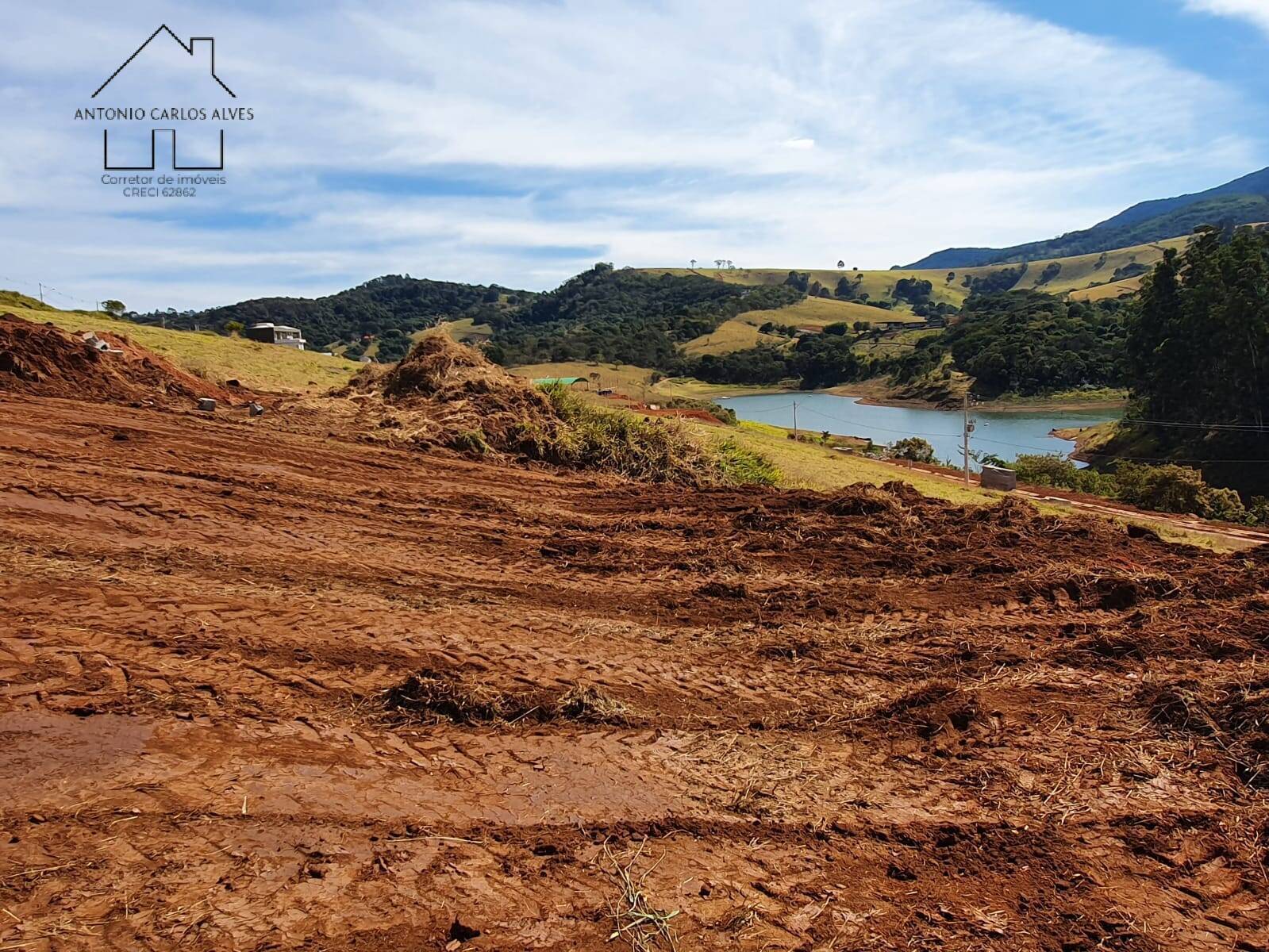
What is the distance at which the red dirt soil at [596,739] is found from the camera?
311 cm

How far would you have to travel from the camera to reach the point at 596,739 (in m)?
4.46

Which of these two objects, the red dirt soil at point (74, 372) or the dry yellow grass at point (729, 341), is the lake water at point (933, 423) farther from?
the red dirt soil at point (74, 372)

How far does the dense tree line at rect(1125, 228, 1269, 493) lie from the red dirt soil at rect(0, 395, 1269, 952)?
45.1 meters

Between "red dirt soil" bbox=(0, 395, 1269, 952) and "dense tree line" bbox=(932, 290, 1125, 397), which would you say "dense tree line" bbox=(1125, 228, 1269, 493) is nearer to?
"dense tree line" bbox=(932, 290, 1125, 397)

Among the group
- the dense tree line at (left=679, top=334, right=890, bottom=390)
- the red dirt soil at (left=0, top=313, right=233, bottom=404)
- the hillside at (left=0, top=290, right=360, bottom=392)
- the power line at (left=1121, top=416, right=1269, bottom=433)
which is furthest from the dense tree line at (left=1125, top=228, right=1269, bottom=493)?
the red dirt soil at (left=0, top=313, right=233, bottom=404)

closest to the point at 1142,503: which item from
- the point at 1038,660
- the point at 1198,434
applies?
the point at 1038,660

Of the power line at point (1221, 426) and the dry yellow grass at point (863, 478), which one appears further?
the power line at point (1221, 426)

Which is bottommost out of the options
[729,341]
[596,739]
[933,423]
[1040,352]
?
[596,739]

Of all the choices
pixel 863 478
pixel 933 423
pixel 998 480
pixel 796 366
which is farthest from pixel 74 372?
pixel 796 366

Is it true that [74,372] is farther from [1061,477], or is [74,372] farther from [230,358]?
[1061,477]

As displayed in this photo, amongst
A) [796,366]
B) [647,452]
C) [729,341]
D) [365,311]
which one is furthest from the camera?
[365,311]

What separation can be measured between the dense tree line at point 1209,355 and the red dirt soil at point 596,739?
148 ft

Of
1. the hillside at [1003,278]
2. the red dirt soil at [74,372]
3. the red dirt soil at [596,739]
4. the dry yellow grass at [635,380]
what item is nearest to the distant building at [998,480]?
the red dirt soil at [596,739]

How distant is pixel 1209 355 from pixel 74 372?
183 feet
